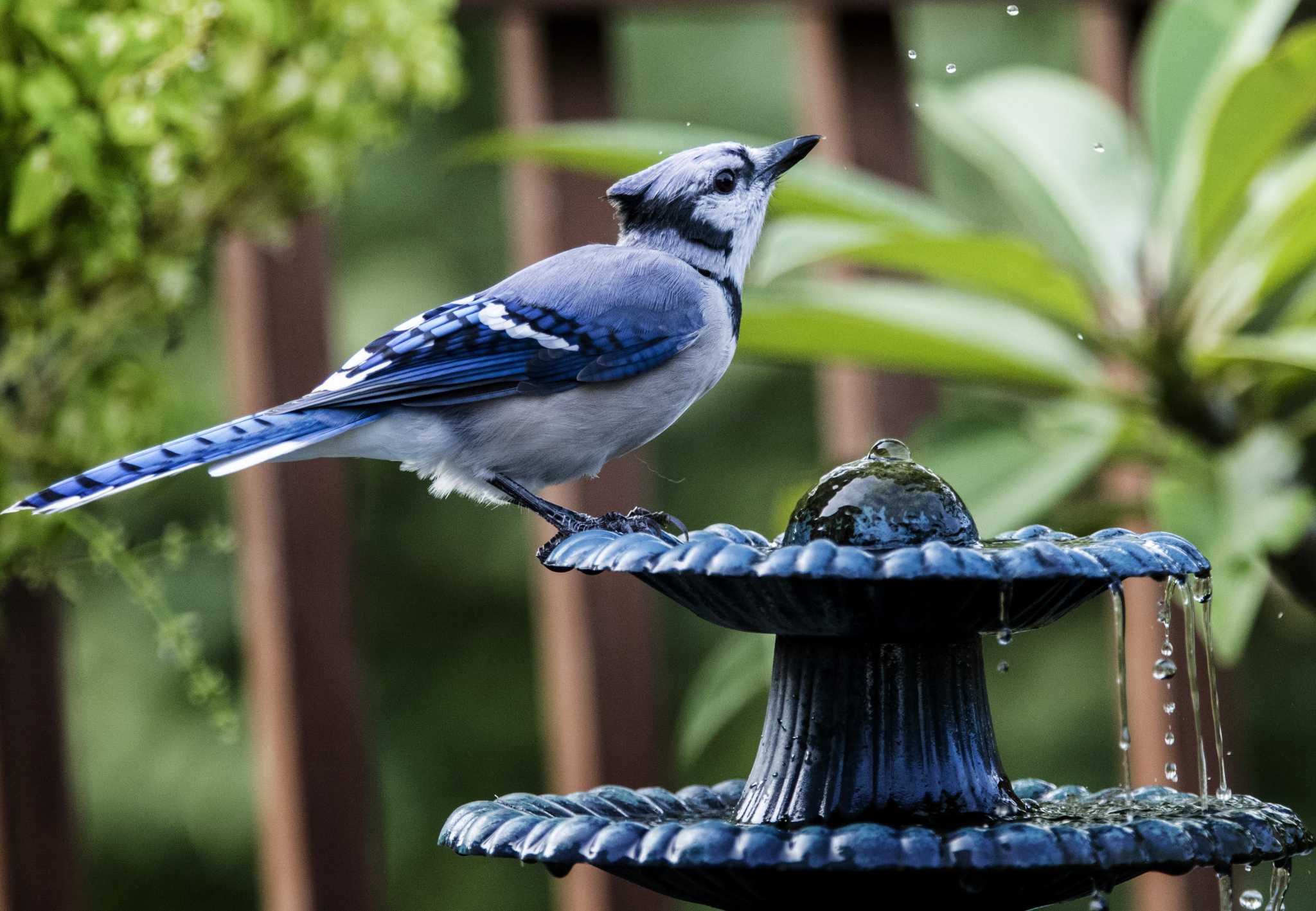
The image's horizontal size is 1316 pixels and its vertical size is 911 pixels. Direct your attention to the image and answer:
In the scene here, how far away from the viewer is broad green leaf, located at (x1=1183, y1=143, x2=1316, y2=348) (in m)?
2.12

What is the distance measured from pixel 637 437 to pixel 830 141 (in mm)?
1325

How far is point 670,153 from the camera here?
212 centimetres

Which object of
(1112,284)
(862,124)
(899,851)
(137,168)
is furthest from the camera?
(862,124)

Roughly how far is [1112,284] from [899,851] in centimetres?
144

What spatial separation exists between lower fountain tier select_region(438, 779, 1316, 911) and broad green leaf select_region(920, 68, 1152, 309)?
1.27m

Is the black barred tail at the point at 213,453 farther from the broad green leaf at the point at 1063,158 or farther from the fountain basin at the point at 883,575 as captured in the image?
the broad green leaf at the point at 1063,158

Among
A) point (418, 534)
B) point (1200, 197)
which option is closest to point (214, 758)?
point (418, 534)

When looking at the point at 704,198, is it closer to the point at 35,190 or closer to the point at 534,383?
the point at 534,383

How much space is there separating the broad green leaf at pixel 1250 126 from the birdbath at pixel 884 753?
913mm

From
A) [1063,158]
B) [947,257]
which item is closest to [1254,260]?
[1063,158]

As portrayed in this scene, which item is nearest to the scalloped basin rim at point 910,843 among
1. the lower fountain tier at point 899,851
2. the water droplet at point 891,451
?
the lower fountain tier at point 899,851

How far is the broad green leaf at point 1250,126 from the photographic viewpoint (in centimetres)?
201

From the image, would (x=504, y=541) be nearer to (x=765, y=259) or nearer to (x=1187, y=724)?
(x=1187, y=724)

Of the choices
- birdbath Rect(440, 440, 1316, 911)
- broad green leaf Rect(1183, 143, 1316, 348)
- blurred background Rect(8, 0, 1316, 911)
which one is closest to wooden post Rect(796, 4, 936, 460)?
blurred background Rect(8, 0, 1316, 911)
